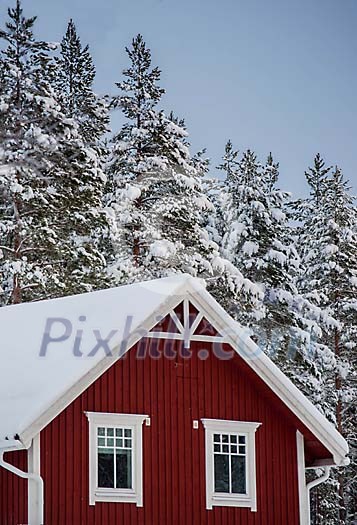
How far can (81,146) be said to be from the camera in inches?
1479

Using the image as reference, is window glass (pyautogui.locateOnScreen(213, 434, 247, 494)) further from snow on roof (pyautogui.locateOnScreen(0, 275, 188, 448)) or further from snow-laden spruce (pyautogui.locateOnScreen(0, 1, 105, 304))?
snow-laden spruce (pyautogui.locateOnScreen(0, 1, 105, 304))

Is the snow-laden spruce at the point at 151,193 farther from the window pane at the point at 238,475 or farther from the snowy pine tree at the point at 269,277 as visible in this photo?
the window pane at the point at 238,475

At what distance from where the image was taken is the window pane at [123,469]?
832 inches

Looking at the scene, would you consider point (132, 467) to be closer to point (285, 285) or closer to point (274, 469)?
point (274, 469)

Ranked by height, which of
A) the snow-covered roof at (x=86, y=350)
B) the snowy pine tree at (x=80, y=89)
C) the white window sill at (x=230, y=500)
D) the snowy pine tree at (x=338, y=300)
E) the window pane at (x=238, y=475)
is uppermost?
the snowy pine tree at (x=80, y=89)

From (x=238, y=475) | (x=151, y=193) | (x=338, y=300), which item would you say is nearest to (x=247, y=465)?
(x=238, y=475)

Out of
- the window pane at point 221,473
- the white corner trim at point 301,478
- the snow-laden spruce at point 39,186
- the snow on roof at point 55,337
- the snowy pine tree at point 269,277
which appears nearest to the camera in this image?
the snow on roof at point 55,337

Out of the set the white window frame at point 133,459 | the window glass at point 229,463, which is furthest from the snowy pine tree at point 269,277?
the white window frame at point 133,459

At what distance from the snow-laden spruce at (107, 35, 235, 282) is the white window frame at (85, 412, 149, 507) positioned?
47.9 ft

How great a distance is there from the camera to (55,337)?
891 inches

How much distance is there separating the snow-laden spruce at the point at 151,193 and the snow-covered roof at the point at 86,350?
39.9ft

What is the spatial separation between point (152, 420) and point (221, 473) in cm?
177

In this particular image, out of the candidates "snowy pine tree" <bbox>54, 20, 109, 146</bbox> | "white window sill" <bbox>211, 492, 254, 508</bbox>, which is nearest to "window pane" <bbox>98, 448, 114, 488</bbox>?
"white window sill" <bbox>211, 492, 254, 508</bbox>

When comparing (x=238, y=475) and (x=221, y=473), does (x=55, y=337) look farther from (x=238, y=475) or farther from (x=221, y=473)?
(x=238, y=475)
